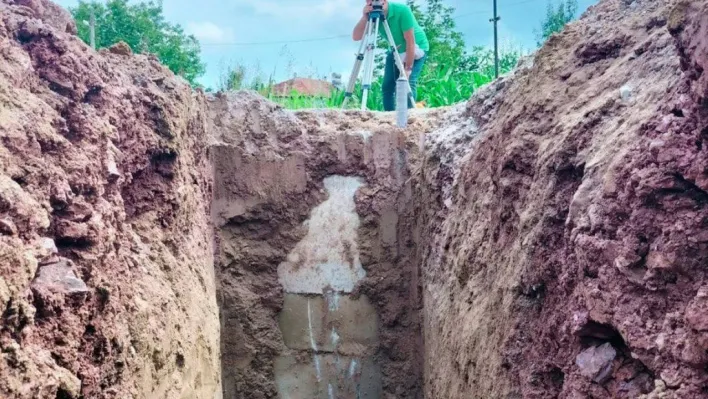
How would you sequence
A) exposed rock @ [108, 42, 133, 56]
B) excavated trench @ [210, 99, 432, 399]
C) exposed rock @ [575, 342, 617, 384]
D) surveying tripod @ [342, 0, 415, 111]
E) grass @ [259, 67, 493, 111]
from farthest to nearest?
grass @ [259, 67, 493, 111], surveying tripod @ [342, 0, 415, 111], excavated trench @ [210, 99, 432, 399], exposed rock @ [108, 42, 133, 56], exposed rock @ [575, 342, 617, 384]

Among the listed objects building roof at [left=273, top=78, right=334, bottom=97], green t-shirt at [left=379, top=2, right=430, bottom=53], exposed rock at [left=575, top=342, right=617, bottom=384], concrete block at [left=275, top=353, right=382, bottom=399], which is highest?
building roof at [left=273, top=78, right=334, bottom=97]

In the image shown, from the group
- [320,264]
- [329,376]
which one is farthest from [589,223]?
[329,376]

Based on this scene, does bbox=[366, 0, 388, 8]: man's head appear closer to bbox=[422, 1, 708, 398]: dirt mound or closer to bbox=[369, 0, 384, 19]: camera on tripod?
bbox=[369, 0, 384, 19]: camera on tripod

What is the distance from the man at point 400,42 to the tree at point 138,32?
610 cm

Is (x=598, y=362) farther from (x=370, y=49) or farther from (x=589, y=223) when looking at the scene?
(x=370, y=49)

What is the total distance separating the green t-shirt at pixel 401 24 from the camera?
6297mm

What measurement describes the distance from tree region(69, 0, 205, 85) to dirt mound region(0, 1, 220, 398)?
8668 millimetres

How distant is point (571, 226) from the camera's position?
225 cm

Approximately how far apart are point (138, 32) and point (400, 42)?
7.30m

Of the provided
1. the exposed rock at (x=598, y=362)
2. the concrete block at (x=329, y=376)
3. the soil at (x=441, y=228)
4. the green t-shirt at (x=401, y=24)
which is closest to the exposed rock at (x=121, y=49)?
the soil at (x=441, y=228)

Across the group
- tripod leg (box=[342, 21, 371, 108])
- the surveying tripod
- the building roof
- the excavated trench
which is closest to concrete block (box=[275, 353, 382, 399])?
the excavated trench

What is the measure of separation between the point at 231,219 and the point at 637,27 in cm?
305

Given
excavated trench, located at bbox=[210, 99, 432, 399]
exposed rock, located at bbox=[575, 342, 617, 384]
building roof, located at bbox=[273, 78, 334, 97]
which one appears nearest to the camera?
exposed rock, located at bbox=[575, 342, 617, 384]

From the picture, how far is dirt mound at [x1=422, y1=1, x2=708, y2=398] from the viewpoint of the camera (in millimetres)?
1736
